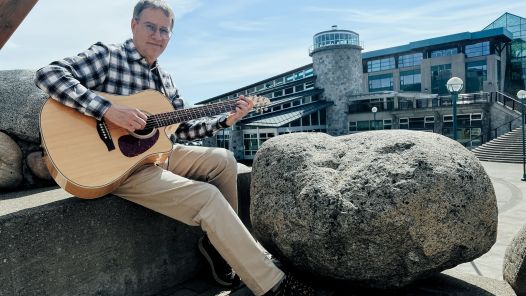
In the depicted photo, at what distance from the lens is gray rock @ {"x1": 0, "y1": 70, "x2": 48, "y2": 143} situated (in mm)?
3504

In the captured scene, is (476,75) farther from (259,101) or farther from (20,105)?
(20,105)

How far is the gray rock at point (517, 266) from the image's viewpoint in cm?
270

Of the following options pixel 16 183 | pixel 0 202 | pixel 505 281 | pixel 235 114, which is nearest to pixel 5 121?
pixel 16 183

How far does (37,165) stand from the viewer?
3.50 m

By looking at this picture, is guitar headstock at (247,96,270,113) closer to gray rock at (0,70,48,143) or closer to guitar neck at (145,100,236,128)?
guitar neck at (145,100,236,128)

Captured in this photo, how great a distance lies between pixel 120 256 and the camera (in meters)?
2.77

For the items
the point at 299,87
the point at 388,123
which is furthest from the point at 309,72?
the point at 388,123

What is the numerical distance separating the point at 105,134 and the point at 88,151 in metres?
0.18

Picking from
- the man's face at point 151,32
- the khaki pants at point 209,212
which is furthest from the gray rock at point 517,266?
the man's face at point 151,32

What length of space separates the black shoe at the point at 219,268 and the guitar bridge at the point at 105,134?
1165 mm

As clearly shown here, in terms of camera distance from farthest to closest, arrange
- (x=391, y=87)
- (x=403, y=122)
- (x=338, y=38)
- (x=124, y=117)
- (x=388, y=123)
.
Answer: (x=391, y=87) → (x=338, y=38) → (x=388, y=123) → (x=403, y=122) → (x=124, y=117)

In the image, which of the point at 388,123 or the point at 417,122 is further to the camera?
the point at 388,123

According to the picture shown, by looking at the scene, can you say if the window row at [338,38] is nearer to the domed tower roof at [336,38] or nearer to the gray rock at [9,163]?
the domed tower roof at [336,38]

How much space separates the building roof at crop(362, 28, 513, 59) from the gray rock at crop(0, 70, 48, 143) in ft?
147
